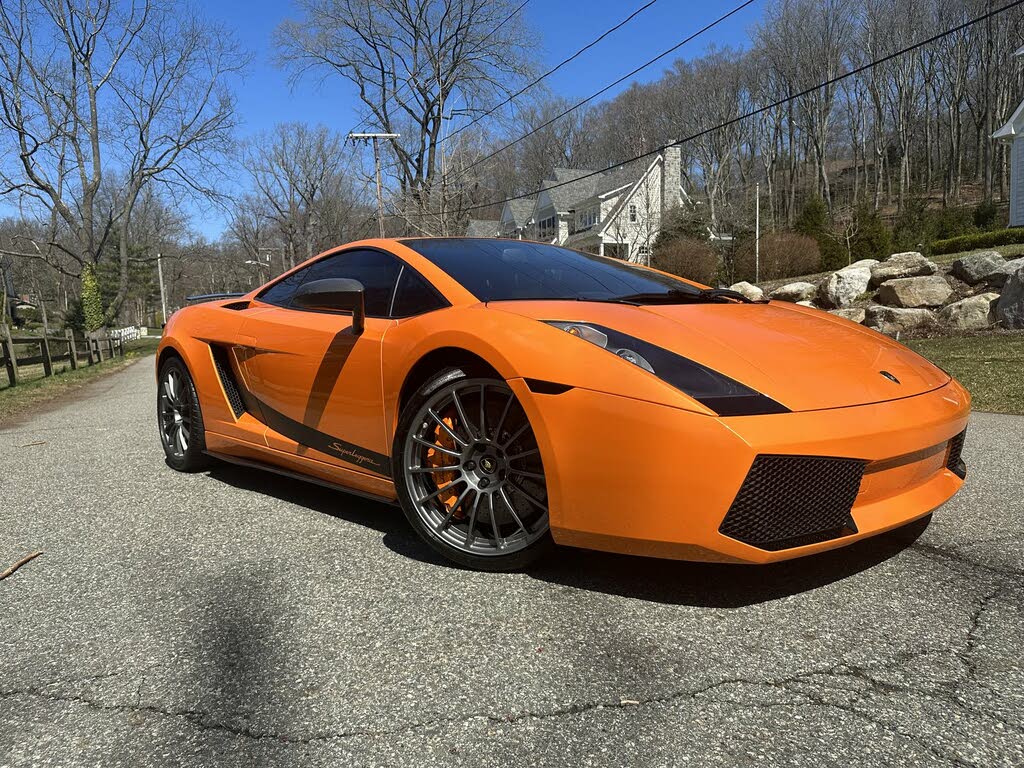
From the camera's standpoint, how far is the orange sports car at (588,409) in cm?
204

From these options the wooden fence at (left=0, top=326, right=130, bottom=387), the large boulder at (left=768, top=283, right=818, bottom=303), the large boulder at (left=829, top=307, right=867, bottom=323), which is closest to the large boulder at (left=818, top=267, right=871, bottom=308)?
the large boulder at (left=768, top=283, right=818, bottom=303)

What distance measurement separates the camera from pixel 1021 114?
69.3 feet

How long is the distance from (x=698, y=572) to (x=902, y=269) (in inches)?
568

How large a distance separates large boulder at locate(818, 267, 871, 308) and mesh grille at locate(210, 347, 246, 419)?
1351 cm

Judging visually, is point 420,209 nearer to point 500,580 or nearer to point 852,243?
point 852,243

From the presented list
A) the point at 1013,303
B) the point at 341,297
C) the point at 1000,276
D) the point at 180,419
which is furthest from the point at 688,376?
the point at 1000,276

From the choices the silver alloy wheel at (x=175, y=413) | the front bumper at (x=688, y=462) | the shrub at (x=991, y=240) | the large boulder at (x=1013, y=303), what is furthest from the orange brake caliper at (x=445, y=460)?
the shrub at (x=991, y=240)

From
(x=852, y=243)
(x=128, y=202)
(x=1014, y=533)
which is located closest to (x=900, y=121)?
(x=852, y=243)

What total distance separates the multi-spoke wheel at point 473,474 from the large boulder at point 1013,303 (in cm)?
1111

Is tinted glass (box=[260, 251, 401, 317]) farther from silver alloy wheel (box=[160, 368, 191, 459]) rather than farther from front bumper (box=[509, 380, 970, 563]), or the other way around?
front bumper (box=[509, 380, 970, 563])

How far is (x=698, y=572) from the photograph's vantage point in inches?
98.5

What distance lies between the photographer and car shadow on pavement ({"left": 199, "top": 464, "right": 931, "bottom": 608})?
91.4 inches

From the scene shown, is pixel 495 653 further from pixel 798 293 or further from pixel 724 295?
pixel 798 293

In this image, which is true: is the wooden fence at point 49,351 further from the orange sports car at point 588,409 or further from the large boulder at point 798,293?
the large boulder at point 798,293
